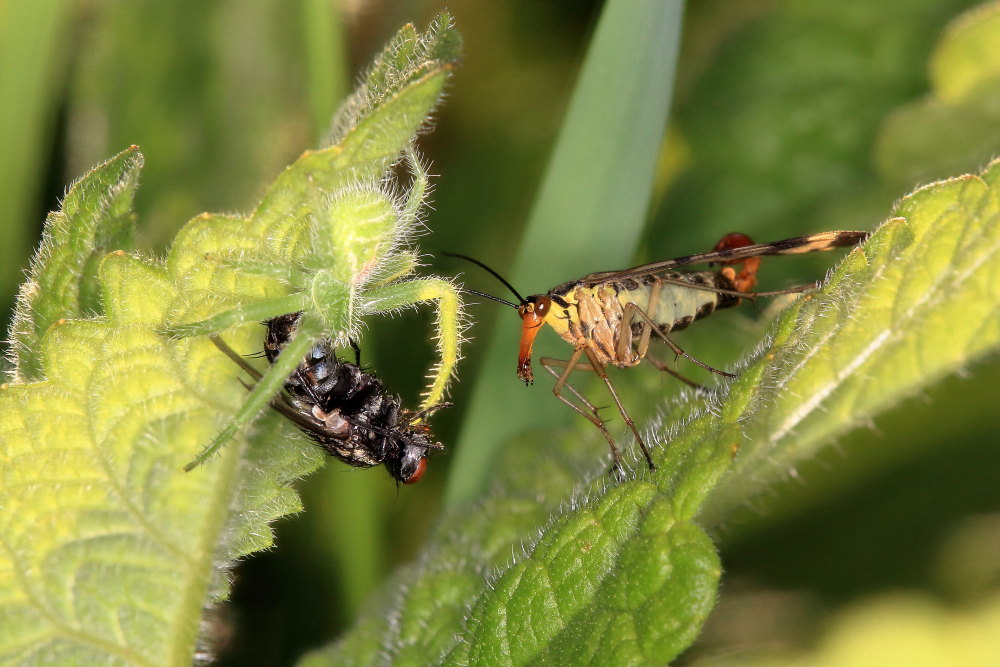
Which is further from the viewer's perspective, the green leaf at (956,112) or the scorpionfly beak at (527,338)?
the green leaf at (956,112)

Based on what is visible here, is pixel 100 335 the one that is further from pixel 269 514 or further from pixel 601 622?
pixel 601 622

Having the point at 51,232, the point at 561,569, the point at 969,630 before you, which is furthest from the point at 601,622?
the point at 51,232

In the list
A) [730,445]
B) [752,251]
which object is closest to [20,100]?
[752,251]

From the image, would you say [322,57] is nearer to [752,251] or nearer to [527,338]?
[527,338]

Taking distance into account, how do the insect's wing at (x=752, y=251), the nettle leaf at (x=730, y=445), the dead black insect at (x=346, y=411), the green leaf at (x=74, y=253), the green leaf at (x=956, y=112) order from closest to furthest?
the nettle leaf at (x=730, y=445) < the green leaf at (x=74, y=253) < the dead black insect at (x=346, y=411) < the insect's wing at (x=752, y=251) < the green leaf at (x=956, y=112)

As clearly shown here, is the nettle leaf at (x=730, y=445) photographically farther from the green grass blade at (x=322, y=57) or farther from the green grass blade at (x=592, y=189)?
the green grass blade at (x=322, y=57)

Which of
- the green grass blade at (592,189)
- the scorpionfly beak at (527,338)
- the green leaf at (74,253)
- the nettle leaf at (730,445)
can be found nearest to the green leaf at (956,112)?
the green grass blade at (592,189)
